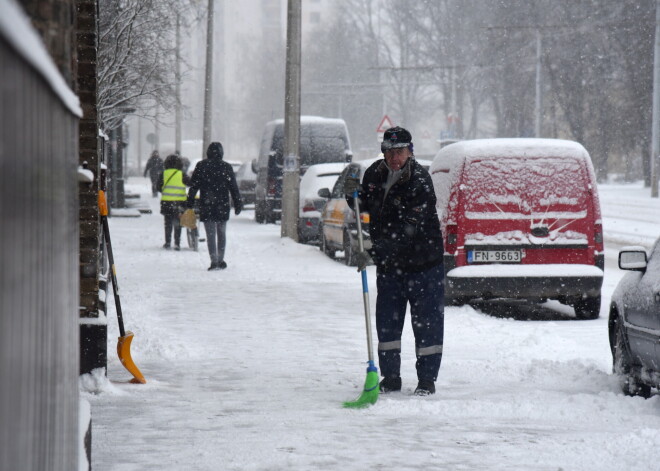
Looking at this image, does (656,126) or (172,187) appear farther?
(656,126)

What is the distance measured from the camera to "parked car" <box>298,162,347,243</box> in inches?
889

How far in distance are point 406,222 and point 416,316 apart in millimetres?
598

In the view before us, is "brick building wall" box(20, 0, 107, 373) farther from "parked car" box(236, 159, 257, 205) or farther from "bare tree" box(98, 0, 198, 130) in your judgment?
"parked car" box(236, 159, 257, 205)

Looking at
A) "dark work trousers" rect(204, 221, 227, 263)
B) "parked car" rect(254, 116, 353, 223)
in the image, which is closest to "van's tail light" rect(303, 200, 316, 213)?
"parked car" rect(254, 116, 353, 223)

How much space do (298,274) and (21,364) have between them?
14110 millimetres

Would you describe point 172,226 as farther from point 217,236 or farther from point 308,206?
point 217,236

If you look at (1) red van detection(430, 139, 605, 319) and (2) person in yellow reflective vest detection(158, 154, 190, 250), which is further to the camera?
(2) person in yellow reflective vest detection(158, 154, 190, 250)

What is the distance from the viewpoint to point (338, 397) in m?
7.33

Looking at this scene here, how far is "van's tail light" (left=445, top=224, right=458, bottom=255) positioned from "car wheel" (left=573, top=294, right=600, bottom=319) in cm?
152

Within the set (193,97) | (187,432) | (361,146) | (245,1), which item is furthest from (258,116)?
(187,432)

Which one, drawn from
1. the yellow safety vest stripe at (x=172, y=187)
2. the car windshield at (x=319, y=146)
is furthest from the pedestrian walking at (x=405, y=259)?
the car windshield at (x=319, y=146)

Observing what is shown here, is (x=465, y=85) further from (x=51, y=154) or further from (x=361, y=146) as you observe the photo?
(x=51, y=154)

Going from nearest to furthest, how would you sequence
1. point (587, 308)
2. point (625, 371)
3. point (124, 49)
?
point (625, 371)
point (587, 308)
point (124, 49)

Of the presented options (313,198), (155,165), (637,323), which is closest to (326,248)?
(313,198)
